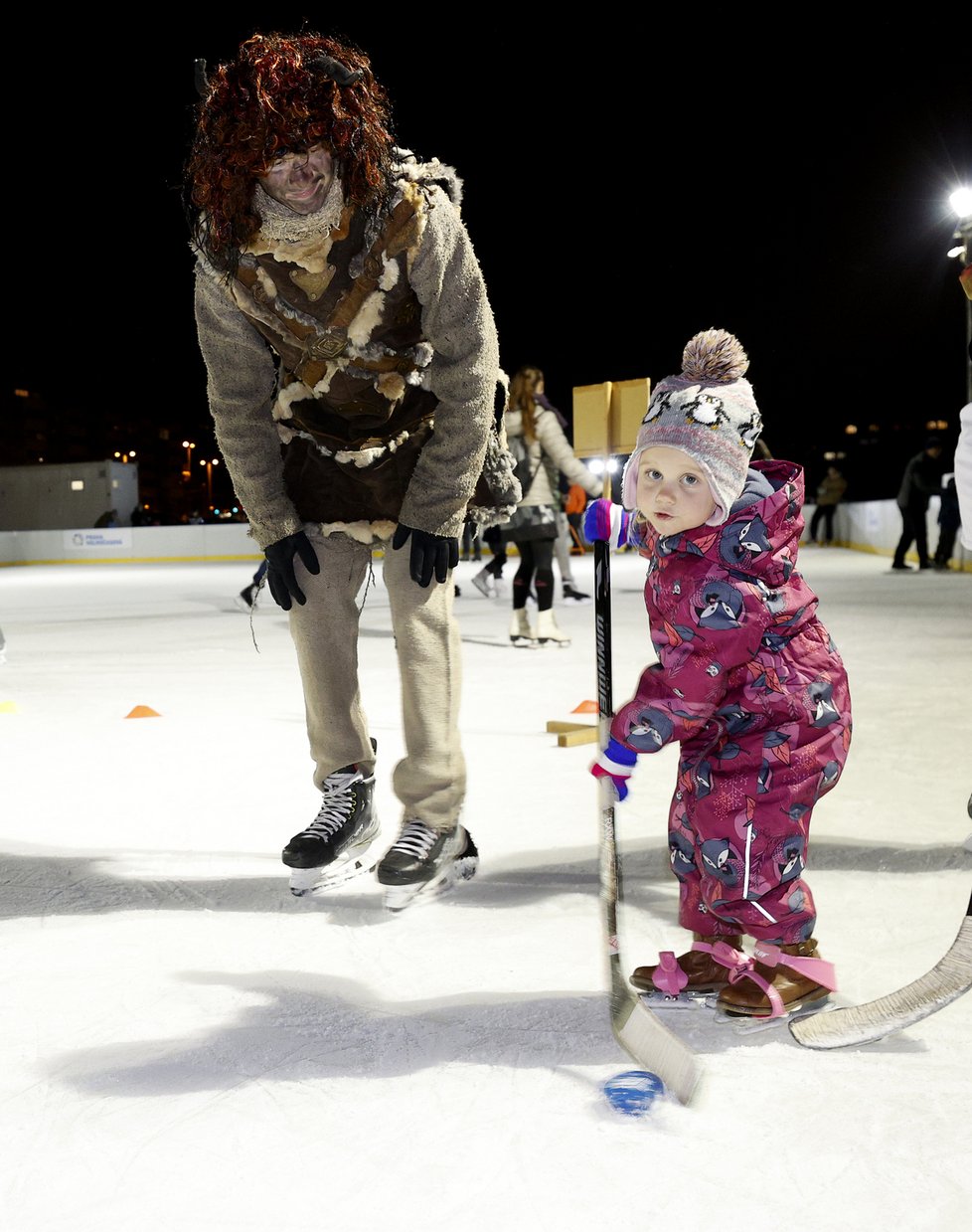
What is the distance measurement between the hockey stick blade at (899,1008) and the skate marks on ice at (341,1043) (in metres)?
0.30

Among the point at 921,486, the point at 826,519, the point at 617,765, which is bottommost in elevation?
the point at 826,519

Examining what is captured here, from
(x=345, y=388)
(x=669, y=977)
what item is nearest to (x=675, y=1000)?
(x=669, y=977)

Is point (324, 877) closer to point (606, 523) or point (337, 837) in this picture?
point (337, 837)

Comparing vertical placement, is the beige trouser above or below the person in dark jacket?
above

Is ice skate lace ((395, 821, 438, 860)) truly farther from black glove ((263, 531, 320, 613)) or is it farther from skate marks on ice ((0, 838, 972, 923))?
black glove ((263, 531, 320, 613))

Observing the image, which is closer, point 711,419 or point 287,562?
point 711,419

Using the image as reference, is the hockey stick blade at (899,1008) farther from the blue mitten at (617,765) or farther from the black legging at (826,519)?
the black legging at (826,519)

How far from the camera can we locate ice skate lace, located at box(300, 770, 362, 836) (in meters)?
2.55

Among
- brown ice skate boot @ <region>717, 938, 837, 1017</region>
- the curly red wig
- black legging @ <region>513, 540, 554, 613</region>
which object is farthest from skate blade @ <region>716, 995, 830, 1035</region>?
black legging @ <region>513, 540, 554, 613</region>

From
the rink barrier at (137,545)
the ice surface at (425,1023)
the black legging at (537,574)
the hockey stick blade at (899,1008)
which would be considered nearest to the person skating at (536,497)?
the black legging at (537,574)

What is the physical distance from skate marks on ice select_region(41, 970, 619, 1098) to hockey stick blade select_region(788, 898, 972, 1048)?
0.98ft

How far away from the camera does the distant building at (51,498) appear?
35812 millimetres

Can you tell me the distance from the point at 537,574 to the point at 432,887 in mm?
4461

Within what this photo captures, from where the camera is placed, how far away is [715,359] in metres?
1.88
